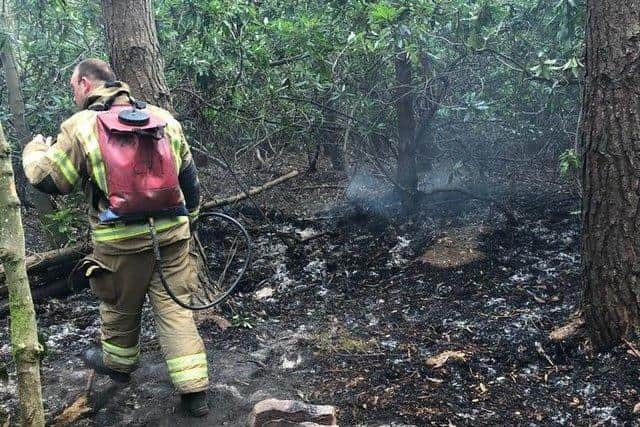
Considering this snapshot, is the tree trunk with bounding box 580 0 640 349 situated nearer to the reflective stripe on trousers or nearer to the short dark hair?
the reflective stripe on trousers

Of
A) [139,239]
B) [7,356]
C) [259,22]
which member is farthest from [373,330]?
[259,22]

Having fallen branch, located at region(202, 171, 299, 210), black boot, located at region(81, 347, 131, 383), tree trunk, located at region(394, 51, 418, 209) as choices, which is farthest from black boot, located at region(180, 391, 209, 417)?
tree trunk, located at region(394, 51, 418, 209)

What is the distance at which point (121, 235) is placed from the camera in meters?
2.92

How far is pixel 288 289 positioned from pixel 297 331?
0.85 metres

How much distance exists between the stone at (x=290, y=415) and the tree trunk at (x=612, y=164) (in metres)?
1.63

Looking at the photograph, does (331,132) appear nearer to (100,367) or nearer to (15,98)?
(15,98)

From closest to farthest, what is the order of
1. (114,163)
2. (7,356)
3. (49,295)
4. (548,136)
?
(114,163), (7,356), (49,295), (548,136)

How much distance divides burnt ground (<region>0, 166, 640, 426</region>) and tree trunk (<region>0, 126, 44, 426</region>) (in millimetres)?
1252

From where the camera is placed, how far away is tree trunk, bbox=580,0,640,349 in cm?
285

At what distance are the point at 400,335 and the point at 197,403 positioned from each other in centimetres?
145

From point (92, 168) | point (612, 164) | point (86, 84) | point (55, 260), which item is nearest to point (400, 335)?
point (612, 164)

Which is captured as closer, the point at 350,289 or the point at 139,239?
the point at 139,239

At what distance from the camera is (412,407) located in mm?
2908

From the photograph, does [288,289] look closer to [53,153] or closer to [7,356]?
[7,356]
